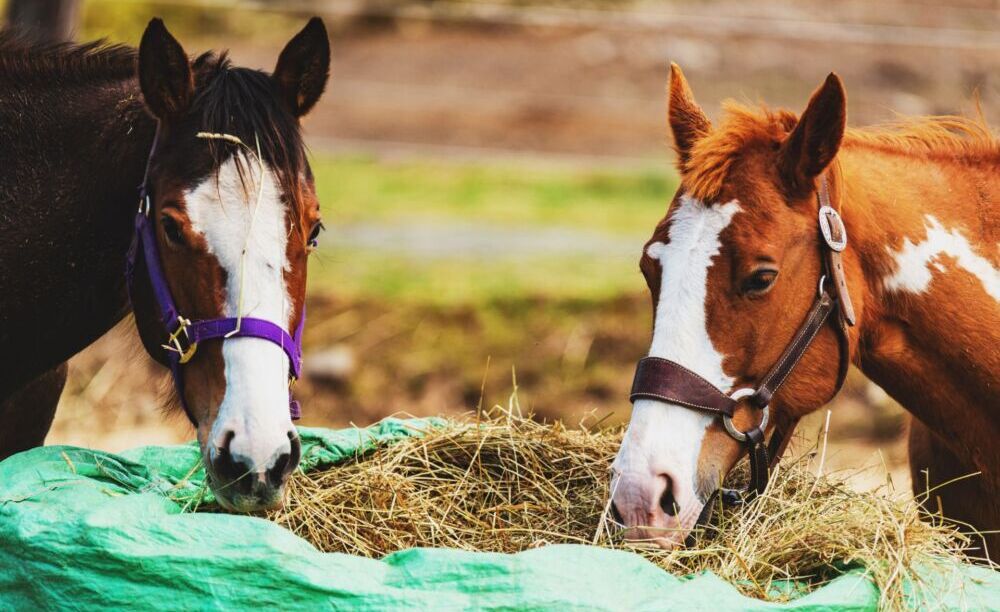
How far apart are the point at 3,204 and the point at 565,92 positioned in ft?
37.7

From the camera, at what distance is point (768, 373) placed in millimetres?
2803

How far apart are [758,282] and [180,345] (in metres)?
1.47

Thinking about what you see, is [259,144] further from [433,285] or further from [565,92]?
[565,92]

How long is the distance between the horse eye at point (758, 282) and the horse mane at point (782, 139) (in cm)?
24

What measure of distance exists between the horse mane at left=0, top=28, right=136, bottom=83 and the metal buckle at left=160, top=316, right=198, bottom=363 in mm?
960

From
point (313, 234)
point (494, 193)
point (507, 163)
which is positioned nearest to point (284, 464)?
point (313, 234)

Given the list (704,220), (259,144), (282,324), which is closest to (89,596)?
(282,324)

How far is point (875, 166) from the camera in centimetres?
305

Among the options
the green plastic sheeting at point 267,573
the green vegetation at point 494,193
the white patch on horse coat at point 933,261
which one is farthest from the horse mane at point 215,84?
the green vegetation at point 494,193

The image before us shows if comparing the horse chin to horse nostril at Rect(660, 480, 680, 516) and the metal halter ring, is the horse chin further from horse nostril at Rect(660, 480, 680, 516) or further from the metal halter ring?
the metal halter ring

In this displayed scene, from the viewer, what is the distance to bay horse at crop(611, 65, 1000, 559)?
2699 millimetres

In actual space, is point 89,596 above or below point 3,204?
below

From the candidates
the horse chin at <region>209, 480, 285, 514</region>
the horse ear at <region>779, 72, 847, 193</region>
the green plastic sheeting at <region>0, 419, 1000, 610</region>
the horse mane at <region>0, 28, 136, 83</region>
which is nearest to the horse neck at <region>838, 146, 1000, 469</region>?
the horse ear at <region>779, 72, 847, 193</region>

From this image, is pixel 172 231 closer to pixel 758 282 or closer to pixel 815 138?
pixel 758 282
